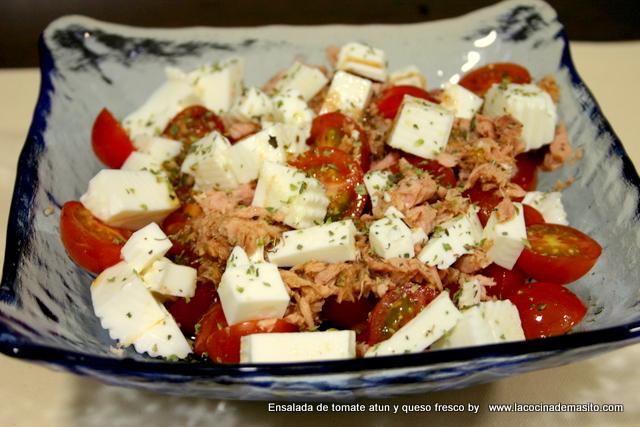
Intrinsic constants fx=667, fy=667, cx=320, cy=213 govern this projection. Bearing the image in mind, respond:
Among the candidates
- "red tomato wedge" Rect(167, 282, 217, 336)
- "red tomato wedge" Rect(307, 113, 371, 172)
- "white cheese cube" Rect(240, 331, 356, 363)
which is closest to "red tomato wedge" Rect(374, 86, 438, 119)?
"red tomato wedge" Rect(307, 113, 371, 172)

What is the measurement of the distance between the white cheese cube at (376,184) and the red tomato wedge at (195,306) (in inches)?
21.4

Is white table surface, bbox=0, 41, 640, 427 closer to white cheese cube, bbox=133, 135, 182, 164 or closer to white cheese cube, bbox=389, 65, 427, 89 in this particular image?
white cheese cube, bbox=133, 135, 182, 164

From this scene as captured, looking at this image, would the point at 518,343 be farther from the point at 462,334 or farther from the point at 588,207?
the point at 588,207

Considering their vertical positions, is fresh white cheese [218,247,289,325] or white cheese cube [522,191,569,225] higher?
fresh white cheese [218,247,289,325]

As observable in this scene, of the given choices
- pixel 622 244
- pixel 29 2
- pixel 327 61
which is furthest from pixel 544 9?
pixel 29 2

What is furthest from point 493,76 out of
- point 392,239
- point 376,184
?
point 392,239

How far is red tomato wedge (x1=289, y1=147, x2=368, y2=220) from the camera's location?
203cm

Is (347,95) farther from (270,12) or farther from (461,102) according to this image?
(270,12)

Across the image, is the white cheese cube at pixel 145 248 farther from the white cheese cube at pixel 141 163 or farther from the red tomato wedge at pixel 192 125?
the red tomato wedge at pixel 192 125

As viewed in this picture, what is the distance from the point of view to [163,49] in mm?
2756

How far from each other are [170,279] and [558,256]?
1100 millimetres

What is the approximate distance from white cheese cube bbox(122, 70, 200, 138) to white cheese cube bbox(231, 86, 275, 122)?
247 millimetres

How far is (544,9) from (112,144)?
69.9 inches

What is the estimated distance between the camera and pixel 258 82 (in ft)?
9.34
